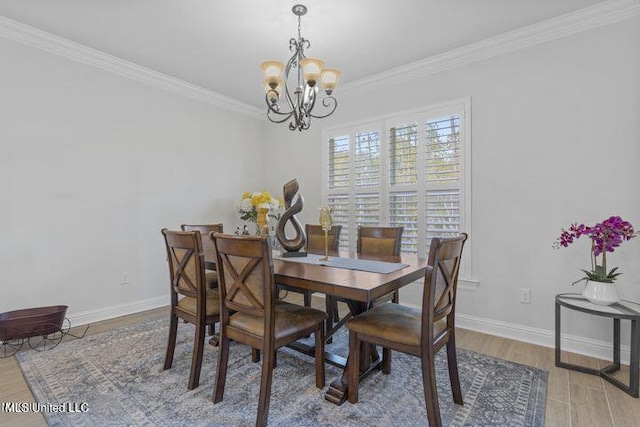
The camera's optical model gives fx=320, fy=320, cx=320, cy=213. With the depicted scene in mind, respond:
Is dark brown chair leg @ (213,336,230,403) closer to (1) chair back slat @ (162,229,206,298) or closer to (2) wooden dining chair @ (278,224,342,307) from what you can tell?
(1) chair back slat @ (162,229,206,298)

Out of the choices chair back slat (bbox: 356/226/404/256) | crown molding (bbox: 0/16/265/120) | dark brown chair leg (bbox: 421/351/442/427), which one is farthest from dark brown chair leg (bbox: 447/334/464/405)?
crown molding (bbox: 0/16/265/120)

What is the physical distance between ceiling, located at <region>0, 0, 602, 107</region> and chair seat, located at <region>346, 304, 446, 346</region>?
216 centimetres

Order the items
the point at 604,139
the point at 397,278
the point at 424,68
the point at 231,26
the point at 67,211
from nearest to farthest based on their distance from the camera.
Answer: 1. the point at 397,278
2. the point at 604,139
3. the point at 231,26
4. the point at 67,211
5. the point at 424,68

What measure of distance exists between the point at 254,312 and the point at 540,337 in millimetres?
2441

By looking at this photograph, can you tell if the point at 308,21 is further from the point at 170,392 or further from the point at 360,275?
the point at 170,392

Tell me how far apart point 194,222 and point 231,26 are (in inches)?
91.0

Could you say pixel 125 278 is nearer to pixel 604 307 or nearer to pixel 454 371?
pixel 454 371

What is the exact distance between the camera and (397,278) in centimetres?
171

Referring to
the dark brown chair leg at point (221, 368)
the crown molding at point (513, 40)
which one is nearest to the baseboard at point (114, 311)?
the dark brown chair leg at point (221, 368)

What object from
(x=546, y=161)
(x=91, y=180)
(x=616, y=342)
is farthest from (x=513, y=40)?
(x=91, y=180)

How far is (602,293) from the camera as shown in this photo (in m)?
2.10

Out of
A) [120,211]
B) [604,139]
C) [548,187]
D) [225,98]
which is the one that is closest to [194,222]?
[120,211]

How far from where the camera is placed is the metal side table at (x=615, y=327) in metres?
1.92

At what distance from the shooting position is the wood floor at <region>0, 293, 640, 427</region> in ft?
5.54
